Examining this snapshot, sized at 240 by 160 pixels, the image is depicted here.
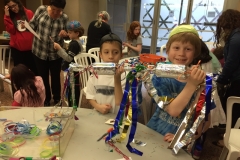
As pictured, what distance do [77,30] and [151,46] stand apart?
310cm

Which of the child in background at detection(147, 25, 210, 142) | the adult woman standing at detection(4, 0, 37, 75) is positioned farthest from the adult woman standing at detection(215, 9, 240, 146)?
the adult woman standing at detection(4, 0, 37, 75)

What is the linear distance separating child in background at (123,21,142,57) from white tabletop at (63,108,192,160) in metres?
2.48

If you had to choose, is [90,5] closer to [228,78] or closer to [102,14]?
[102,14]

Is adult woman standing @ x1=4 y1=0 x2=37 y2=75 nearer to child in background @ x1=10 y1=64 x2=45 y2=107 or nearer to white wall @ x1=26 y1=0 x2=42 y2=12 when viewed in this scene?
child in background @ x1=10 y1=64 x2=45 y2=107

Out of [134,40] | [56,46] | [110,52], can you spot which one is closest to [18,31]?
[56,46]

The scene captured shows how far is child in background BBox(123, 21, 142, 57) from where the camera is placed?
3.45 metres

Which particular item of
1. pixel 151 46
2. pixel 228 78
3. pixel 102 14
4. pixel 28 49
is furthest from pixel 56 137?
pixel 151 46

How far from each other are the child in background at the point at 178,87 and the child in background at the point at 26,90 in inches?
39.5

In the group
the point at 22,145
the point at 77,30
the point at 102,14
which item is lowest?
the point at 22,145

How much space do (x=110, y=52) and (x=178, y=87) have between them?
18.8 inches

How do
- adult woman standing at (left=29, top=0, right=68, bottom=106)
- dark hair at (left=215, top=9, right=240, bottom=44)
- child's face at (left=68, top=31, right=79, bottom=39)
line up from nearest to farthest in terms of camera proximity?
dark hair at (left=215, top=9, right=240, bottom=44) < adult woman standing at (left=29, top=0, right=68, bottom=106) < child's face at (left=68, top=31, right=79, bottom=39)

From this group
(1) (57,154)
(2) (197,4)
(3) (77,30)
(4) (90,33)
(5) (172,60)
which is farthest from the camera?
(2) (197,4)

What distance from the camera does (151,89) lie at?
89 cm

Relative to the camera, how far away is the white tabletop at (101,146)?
0.84 m
